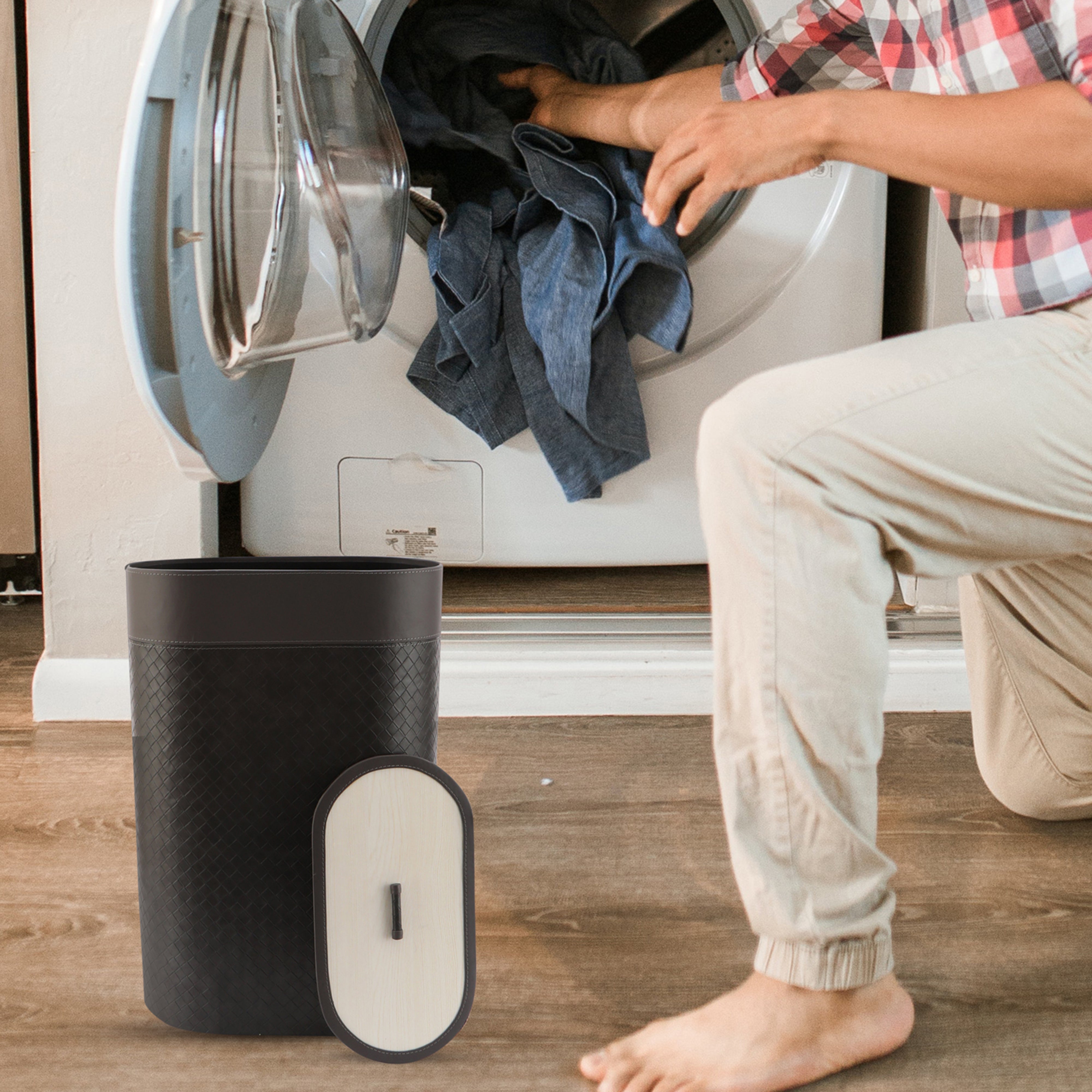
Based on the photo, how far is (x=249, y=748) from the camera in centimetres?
69

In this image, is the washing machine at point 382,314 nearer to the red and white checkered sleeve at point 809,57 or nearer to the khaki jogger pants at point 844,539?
the red and white checkered sleeve at point 809,57

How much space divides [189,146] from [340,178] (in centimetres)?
30

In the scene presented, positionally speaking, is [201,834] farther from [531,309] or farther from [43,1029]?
[531,309]

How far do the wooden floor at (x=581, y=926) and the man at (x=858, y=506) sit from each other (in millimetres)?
64

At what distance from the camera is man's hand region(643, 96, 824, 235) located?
731 millimetres

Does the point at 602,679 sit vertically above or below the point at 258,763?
below

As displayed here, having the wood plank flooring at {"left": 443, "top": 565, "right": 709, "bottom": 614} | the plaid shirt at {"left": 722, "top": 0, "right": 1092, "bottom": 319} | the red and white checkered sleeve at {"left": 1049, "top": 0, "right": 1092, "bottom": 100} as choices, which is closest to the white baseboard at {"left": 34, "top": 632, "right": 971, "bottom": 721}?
the wood plank flooring at {"left": 443, "top": 565, "right": 709, "bottom": 614}

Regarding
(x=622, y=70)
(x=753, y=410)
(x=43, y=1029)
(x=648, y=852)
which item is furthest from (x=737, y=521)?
(x=622, y=70)

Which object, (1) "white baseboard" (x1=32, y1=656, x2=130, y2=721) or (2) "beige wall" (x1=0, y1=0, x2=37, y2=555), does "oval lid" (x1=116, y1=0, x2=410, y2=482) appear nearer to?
(1) "white baseboard" (x1=32, y1=656, x2=130, y2=721)

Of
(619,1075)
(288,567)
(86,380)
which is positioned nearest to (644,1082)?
(619,1075)

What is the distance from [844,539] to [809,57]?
60 cm

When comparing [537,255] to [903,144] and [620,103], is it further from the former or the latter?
[903,144]

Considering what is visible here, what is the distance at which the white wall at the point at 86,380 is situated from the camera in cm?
117

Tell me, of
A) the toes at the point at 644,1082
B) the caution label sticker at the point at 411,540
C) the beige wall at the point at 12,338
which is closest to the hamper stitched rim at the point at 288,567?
the toes at the point at 644,1082
